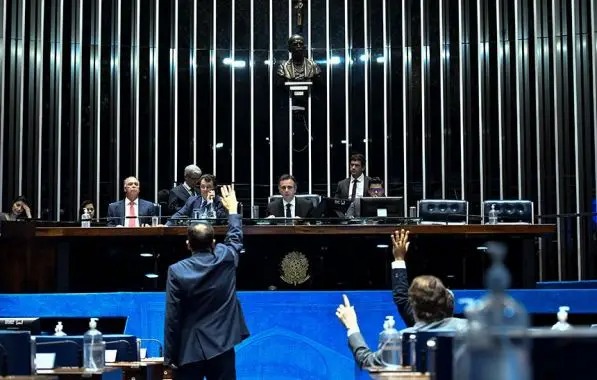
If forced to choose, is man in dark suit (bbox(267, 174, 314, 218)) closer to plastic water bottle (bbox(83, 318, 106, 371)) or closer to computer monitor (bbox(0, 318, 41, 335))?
computer monitor (bbox(0, 318, 41, 335))

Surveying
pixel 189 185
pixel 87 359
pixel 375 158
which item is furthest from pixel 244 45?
pixel 87 359

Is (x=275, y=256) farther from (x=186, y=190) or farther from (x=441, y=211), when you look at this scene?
(x=186, y=190)

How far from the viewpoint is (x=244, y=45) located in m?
14.1

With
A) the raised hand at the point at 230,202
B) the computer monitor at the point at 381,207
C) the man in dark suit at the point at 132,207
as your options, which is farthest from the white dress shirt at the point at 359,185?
the raised hand at the point at 230,202

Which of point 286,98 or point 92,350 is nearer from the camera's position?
point 92,350

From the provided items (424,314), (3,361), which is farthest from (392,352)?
(3,361)

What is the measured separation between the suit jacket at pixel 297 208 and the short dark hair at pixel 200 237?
3.37m

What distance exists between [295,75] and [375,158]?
A: 67.4 inches

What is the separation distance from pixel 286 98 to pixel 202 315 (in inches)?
327

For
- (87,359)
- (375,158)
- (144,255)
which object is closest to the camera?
(87,359)

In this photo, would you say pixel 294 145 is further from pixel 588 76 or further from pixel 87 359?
pixel 87 359

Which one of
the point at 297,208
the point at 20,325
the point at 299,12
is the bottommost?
the point at 20,325

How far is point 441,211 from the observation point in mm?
9297

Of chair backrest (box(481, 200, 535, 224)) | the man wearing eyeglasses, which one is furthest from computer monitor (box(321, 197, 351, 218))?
chair backrest (box(481, 200, 535, 224))
